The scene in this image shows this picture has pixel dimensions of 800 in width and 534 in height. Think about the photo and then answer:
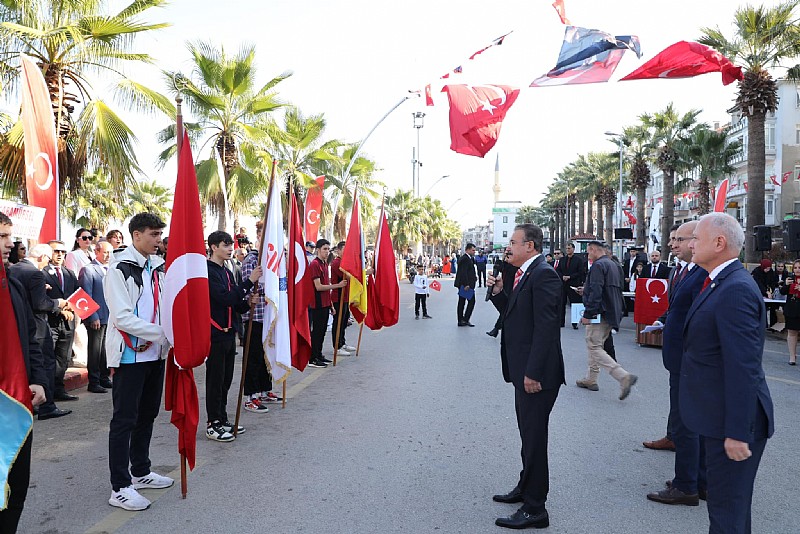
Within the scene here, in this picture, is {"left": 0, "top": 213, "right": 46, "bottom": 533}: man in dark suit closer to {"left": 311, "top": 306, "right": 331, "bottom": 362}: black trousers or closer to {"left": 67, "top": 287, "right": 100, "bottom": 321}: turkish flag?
{"left": 67, "top": 287, "right": 100, "bottom": 321}: turkish flag

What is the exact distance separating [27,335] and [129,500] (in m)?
1.50

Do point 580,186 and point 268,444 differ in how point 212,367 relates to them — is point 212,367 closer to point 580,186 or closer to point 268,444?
point 268,444

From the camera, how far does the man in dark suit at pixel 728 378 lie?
2.70 meters

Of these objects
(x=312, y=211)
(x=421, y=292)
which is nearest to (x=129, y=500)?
(x=312, y=211)

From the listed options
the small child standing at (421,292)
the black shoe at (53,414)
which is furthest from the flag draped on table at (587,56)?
the small child standing at (421,292)

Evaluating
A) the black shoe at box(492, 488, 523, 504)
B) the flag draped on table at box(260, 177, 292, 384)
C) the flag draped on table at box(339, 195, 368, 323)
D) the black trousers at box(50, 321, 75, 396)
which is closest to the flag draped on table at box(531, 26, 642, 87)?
the flag draped on table at box(339, 195, 368, 323)

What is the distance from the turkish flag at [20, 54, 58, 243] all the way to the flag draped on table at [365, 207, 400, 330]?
198 inches

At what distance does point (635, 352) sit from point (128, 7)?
11.0 metres

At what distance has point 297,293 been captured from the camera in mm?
6742

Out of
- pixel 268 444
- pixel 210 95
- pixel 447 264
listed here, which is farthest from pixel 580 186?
pixel 268 444

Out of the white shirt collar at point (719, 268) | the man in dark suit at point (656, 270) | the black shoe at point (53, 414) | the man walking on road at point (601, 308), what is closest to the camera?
the white shirt collar at point (719, 268)

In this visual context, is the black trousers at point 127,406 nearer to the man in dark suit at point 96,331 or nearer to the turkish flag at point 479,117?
the man in dark suit at point 96,331

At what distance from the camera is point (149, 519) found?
A: 3.77 m

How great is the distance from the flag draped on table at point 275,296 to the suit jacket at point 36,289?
2.09 meters
